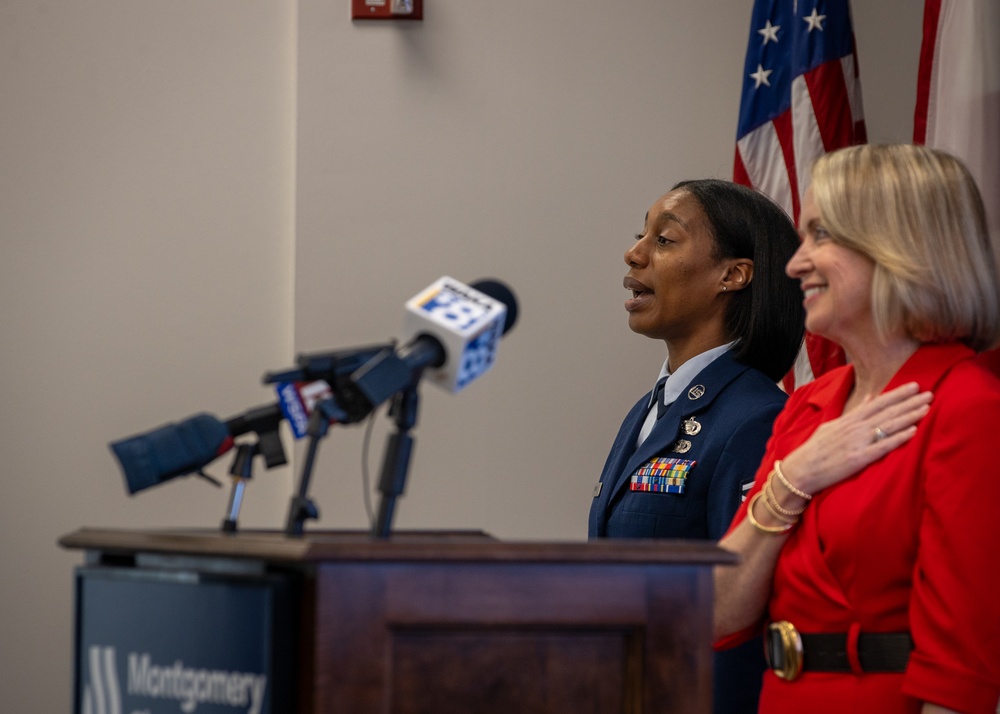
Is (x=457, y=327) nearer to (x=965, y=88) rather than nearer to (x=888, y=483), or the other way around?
(x=888, y=483)

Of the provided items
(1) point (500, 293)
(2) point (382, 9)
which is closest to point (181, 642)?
(1) point (500, 293)

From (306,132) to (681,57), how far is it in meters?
1.18

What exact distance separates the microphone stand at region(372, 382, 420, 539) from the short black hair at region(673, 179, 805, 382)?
122 cm

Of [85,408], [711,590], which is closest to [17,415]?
[85,408]

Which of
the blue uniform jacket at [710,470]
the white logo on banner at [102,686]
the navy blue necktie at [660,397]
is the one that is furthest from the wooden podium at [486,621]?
the navy blue necktie at [660,397]

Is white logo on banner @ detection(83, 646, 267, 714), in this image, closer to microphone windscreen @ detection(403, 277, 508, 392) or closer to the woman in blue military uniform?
microphone windscreen @ detection(403, 277, 508, 392)

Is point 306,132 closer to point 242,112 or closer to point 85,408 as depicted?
point 242,112

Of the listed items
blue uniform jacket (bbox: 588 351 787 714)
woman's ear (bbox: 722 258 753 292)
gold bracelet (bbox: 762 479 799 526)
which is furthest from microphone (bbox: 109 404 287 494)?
woman's ear (bbox: 722 258 753 292)

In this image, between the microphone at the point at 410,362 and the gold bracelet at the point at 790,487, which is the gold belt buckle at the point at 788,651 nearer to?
the gold bracelet at the point at 790,487

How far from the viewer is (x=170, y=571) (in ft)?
3.82

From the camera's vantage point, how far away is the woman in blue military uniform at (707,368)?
6.93ft

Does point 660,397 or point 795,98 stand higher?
point 795,98

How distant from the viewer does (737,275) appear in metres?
2.40

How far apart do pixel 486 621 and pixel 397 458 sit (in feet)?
0.72
